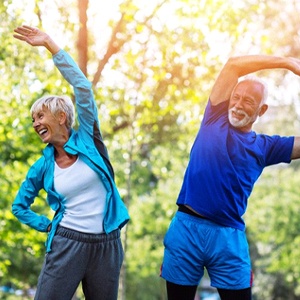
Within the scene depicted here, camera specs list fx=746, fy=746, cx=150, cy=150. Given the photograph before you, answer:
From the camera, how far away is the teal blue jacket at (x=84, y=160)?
388cm

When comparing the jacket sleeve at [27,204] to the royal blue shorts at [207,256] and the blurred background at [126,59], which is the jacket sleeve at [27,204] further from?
the blurred background at [126,59]

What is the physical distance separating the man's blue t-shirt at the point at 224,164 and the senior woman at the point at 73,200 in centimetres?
43

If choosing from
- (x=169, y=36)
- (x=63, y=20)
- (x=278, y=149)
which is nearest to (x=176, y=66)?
(x=169, y=36)

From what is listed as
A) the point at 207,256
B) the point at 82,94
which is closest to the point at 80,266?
the point at 207,256

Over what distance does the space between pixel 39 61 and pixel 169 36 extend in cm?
181

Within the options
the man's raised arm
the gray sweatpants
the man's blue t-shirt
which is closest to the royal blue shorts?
the man's blue t-shirt

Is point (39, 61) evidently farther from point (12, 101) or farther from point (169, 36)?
Result: point (169, 36)

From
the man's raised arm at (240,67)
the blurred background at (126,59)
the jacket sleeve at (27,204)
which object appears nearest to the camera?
the man's raised arm at (240,67)

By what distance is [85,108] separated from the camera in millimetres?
3967

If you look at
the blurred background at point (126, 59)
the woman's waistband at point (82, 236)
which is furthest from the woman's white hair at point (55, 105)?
the blurred background at point (126, 59)

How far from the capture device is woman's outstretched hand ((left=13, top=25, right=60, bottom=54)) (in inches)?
156

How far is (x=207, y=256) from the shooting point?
3.84 metres

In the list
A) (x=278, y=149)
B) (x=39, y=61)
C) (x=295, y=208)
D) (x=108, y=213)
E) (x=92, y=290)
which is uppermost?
(x=39, y=61)

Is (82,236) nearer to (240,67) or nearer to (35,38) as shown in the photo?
(35,38)
